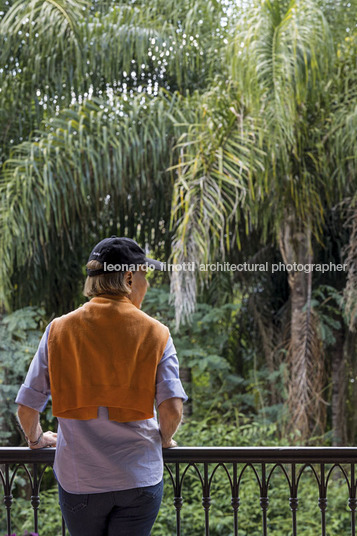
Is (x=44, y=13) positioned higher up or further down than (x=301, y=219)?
higher up

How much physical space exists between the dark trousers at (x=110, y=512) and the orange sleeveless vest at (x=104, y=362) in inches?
7.3

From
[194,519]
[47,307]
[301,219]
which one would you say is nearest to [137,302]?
[301,219]

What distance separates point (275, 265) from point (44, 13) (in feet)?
10.7

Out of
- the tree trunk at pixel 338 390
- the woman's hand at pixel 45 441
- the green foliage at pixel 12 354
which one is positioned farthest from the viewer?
the tree trunk at pixel 338 390

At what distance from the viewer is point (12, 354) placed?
6.20m

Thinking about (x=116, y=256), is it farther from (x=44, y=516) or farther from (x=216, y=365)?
(x=216, y=365)

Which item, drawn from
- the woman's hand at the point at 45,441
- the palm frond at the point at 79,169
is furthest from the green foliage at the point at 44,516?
the woman's hand at the point at 45,441

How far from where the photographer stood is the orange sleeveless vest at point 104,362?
147 centimetres

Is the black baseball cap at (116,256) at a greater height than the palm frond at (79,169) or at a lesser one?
lesser

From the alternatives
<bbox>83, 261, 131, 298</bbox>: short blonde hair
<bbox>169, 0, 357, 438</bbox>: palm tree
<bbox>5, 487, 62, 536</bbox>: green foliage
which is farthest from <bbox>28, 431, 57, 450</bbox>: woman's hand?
<bbox>5, 487, 62, 536</bbox>: green foliage

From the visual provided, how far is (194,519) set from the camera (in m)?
5.48

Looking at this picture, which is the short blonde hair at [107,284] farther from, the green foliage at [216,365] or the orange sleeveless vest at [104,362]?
the green foliage at [216,365]

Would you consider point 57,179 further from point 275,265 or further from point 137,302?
point 137,302

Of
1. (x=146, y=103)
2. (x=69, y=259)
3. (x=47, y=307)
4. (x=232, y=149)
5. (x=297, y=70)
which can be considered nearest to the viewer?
(x=297, y=70)
